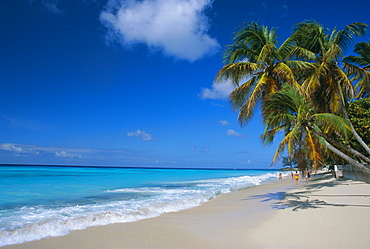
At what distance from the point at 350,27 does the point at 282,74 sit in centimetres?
314

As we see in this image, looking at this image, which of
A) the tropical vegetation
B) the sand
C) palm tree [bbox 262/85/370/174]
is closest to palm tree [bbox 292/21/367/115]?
the tropical vegetation

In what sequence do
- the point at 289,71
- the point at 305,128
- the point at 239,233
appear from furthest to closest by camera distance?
the point at 289,71 < the point at 305,128 < the point at 239,233

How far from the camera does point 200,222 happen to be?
718cm

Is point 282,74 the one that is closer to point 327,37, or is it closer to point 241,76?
point 241,76

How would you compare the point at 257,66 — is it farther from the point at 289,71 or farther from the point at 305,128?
the point at 305,128

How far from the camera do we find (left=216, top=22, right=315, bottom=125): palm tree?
899 centimetres

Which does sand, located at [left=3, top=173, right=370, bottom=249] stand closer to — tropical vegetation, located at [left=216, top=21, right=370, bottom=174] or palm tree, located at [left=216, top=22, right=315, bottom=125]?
tropical vegetation, located at [left=216, top=21, right=370, bottom=174]

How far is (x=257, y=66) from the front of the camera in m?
9.55

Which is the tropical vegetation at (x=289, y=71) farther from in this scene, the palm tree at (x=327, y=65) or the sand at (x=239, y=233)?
the sand at (x=239, y=233)

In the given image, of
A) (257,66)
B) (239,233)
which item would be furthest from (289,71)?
(239,233)

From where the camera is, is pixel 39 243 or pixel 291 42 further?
pixel 291 42

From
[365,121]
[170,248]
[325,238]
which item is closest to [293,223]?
[325,238]

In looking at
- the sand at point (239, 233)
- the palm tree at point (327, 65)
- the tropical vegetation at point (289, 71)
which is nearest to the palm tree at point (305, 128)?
the tropical vegetation at point (289, 71)

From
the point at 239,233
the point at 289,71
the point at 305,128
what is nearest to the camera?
the point at 239,233
